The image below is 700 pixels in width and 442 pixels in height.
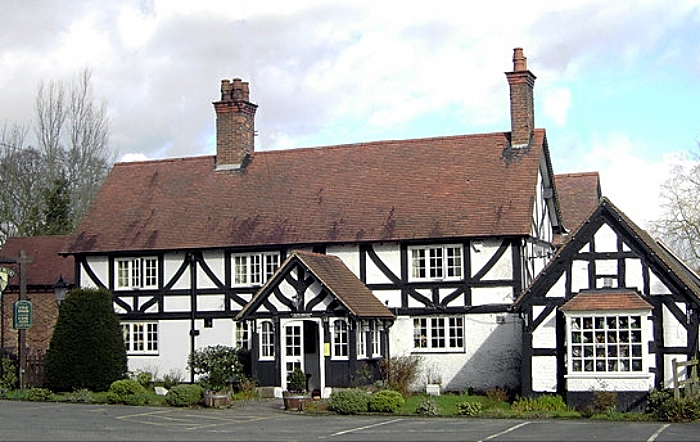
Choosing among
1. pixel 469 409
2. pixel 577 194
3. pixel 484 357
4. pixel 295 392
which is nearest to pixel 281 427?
pixel 295 392

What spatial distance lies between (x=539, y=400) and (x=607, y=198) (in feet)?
18.1

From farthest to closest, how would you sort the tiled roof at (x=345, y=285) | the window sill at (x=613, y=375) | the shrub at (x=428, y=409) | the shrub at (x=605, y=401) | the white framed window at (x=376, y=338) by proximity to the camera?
1. the white framed window at (x=376, y=338)
2. the tiled roof at (x=345, y=285)
3. the window sill at (x=613, y=375)
4. the shrub at (x=428, y=409)
5. the shrub at (x=605, y=401)

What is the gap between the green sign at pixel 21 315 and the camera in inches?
1292

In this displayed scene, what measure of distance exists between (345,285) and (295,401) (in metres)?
4.80

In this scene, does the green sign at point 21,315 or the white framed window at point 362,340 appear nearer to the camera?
the white framed window at point 362,340

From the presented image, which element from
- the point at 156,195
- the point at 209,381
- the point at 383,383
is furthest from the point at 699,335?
the point at 156,195

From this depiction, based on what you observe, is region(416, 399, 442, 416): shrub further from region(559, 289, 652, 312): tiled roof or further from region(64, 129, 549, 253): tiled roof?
region(64, 129, 549, 253): tiled roof

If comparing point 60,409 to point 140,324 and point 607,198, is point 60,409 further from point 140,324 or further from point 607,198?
point 607,198

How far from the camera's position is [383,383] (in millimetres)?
29844

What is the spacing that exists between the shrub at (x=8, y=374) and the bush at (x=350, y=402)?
12.4m

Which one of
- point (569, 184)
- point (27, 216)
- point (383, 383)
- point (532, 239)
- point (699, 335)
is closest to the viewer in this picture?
point (699, 335)

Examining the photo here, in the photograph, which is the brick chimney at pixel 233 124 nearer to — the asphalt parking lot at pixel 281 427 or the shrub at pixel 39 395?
the shrub at pixel 39 395

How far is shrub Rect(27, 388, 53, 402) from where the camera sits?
3038 centimetres

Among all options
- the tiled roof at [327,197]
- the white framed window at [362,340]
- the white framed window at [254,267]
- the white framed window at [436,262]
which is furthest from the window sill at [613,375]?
the white framed window at [254,267]
